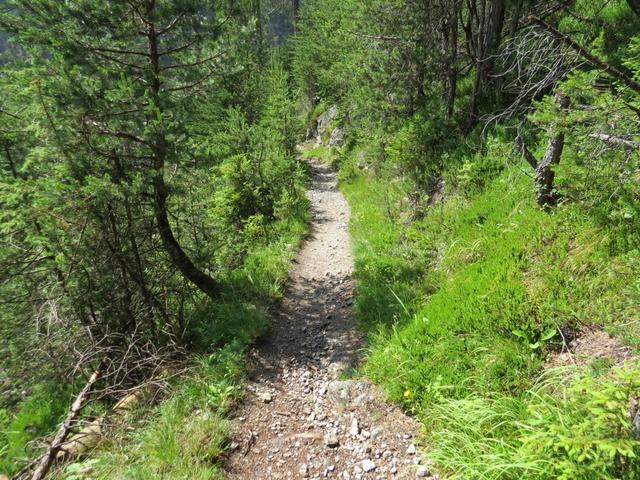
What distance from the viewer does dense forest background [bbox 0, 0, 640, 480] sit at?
346 cm

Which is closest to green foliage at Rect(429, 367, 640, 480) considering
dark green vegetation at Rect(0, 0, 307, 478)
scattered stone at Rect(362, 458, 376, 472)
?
scattered stone at Rect(362, 458, 376, 472)

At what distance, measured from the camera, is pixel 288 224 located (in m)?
12.0

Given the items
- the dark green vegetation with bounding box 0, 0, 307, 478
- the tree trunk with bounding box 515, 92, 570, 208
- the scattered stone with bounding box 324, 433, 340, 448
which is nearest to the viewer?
the scattered stone with bounding box 324, 433, 340, 448

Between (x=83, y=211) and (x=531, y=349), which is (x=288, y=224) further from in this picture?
(x=531, y=349)

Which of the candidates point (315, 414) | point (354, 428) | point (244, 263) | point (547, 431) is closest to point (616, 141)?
point (547, 431)

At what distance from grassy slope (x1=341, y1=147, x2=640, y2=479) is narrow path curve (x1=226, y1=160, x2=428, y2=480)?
398 millimetres

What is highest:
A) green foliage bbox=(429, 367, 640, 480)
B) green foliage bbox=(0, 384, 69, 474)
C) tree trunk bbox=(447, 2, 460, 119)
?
tree trunk bbox=(447, 2, 460, 119)

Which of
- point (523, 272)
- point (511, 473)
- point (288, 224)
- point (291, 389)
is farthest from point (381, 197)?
point (511, 473)

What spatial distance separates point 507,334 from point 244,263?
7.05 m

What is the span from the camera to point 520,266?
4.87 metres

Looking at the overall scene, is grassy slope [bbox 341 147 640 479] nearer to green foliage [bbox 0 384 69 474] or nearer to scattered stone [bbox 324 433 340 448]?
scattered stone [bbox 324 433 340 448]

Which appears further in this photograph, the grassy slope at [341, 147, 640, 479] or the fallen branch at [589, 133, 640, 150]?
the fallen branch at [589, 133, 640, 150]

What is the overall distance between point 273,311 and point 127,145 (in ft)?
13.9

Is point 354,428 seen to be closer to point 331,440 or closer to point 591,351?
point 331,440
